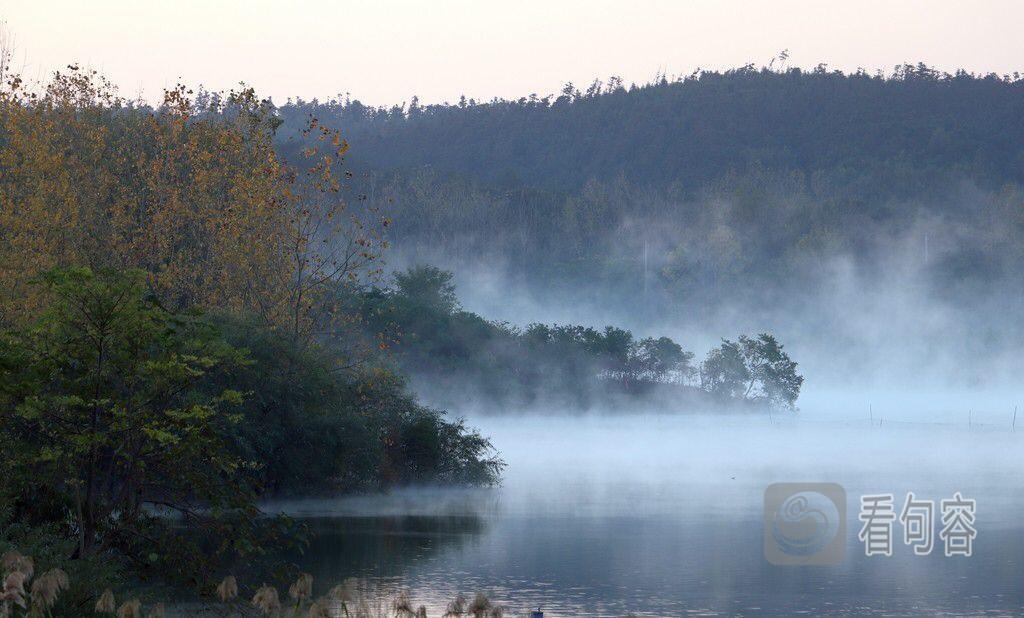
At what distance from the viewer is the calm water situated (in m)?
22.4

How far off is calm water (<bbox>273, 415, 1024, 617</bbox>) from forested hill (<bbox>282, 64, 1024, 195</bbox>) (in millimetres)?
112635

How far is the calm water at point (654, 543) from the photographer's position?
2241 cm

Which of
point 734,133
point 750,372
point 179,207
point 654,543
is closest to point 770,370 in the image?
point 750,372

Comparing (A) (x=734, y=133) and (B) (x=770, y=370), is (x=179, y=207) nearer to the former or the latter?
(B) (x=770, y=370)

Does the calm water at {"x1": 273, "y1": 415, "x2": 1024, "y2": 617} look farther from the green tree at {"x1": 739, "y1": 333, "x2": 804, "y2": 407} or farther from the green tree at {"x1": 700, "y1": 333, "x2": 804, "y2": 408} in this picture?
the green tree at {"x1": 700, "y1": 333, "x2": 804, "y2": 408}

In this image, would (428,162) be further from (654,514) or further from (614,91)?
(654,514)

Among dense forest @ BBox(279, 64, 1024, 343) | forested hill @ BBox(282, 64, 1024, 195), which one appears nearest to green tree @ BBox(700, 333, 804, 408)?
dense forest @ BBox(279, 64, 1024, 343)

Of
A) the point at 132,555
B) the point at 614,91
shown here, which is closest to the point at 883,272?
the point at 614,91

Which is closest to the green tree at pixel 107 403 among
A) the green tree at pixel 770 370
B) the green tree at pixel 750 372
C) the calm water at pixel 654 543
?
the calm water at pixel 654 543

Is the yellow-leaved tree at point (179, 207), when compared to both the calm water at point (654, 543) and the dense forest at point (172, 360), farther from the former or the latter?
the calm water at point (654, 543)

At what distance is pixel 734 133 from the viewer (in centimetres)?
17800

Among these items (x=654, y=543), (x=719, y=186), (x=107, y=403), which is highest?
(x=719, y=186)

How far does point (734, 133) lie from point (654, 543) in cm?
15281

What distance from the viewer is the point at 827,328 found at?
149 metres
